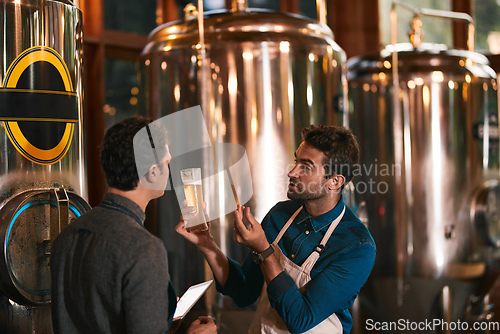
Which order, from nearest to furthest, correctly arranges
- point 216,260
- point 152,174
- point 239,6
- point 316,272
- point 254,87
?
point 152,174
point 316,272
point 216,260
point 254,87
point 239,6

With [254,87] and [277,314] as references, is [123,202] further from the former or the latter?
[254,87]

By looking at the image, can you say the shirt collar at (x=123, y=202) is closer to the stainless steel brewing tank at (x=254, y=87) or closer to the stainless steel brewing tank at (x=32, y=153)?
the stainless steel brewing tank at (x=32, y=153)

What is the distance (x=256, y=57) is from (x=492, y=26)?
3.61m

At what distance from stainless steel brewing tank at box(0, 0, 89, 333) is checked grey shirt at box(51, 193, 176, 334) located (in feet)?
1.41

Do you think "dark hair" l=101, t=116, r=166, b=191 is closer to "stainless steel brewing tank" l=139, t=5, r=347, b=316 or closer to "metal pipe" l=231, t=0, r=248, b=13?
"stainless steel brewing tank" l=139, t=5, r=347, b=316

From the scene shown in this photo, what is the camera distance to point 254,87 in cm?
287

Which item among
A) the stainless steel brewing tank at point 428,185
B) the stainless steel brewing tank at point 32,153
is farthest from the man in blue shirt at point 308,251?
the stainless steel brewing tank at point 428,185

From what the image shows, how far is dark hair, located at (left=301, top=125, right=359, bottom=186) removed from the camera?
1806 millimetres

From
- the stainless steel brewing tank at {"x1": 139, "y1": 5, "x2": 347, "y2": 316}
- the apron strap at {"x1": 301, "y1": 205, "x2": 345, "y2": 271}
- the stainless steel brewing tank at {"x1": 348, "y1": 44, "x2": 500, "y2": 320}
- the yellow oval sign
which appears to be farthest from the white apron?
the stainless steel brewing tank at {"x1": 348, "y1": 44, "x2": 500, "y2": 320}

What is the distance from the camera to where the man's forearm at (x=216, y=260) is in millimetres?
1844

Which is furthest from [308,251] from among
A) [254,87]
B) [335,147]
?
[254,87]

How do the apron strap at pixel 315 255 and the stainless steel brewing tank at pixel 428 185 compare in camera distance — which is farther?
the stainless steel brewing tank at pixel 428 185

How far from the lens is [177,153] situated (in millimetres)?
2881

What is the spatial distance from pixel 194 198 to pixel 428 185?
2441 mm
